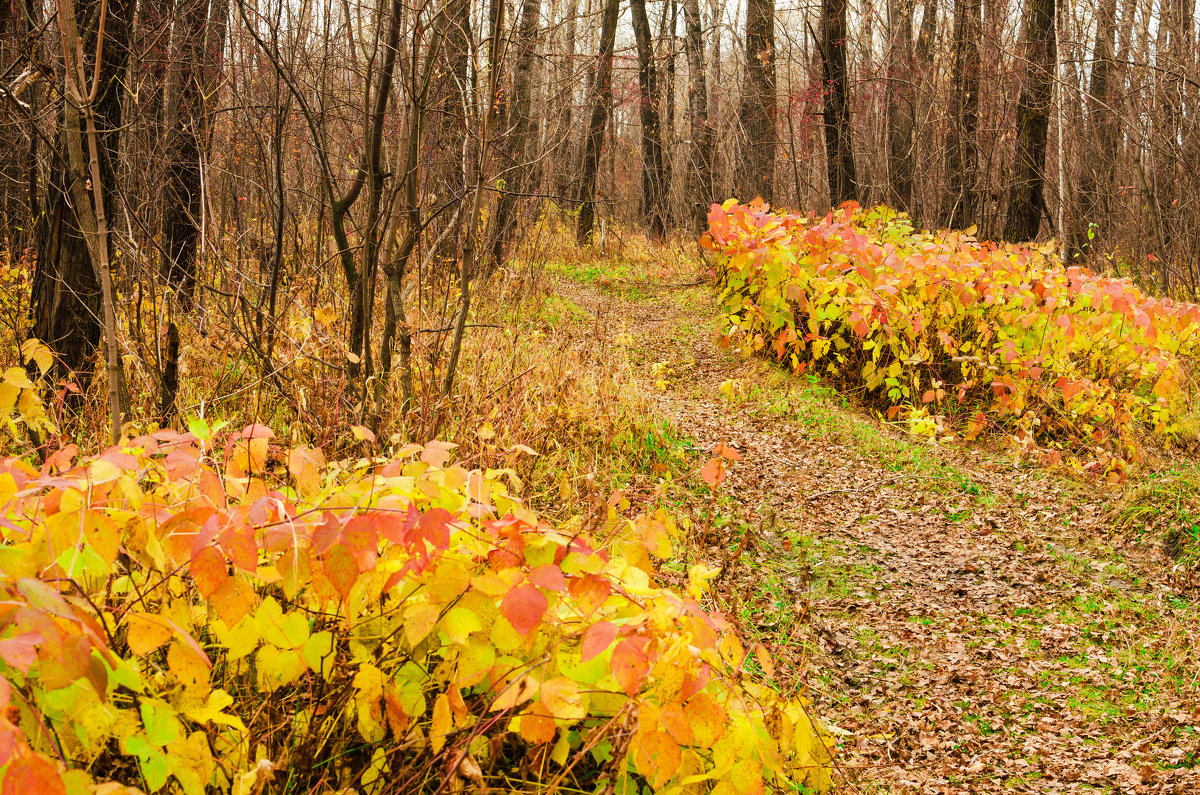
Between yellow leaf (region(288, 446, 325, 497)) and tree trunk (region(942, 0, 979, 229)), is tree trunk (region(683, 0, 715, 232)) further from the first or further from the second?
yellow leaf (region(288, 446, 325, 497))

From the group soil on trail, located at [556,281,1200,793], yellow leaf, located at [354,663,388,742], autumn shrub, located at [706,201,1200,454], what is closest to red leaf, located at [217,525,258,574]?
yellow leaf, located at [354,663,388,742]

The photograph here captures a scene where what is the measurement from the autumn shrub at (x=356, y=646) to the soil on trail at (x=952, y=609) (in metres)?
0.91

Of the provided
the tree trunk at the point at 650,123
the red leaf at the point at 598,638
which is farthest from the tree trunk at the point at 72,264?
the tree trunk at the point at 650,123

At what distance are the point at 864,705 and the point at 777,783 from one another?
0.90 meters

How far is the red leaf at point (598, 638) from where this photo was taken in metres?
1.18

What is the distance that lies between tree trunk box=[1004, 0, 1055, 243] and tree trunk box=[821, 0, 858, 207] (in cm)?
150

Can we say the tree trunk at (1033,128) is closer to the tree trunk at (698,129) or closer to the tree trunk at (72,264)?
the tree trunk at (698,129)

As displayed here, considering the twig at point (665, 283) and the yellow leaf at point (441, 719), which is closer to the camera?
the yellow leaf at point (441, 719)

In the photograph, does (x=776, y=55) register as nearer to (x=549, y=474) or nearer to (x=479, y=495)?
(x=549, y=474)

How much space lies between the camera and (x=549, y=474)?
11.7ft

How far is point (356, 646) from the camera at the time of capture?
1443 millimetres

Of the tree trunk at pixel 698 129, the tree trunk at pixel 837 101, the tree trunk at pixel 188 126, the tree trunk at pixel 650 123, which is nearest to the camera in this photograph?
the tree trunk at pixel 188 126

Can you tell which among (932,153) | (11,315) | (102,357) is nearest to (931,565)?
(102,357)

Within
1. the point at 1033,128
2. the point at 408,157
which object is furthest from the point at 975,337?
the point at 408,157
